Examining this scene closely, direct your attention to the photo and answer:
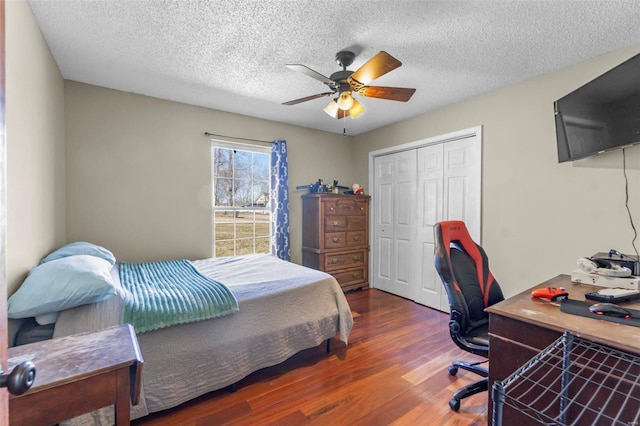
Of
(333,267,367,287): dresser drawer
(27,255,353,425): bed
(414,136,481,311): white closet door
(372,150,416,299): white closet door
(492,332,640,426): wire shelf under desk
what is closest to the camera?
(492,332,640,426): wire shelf under desk

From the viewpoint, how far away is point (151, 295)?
1896 mm

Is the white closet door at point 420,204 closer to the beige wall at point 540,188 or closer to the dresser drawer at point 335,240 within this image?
the beige wall at point 540,188

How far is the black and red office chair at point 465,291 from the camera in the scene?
1.82 metres

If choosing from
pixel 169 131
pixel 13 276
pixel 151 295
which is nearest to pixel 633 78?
pixel 151 295

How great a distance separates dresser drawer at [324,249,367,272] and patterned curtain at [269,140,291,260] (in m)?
0.58

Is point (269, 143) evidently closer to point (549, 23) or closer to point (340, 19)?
point (340, 19)

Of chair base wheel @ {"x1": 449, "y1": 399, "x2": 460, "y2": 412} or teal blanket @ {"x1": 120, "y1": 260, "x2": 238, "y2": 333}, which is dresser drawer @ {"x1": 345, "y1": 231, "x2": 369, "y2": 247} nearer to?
teal blanket @ {"x1": 120, "y1": 260, "x2": 238, "y2": 333}

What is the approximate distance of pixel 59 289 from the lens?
148cm

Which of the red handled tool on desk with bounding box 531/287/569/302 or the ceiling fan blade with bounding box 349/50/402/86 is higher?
the ceiling fan blade with bounding box 349/50/402/86

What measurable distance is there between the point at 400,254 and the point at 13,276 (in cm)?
382

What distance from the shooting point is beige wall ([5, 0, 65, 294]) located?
58.1 inches

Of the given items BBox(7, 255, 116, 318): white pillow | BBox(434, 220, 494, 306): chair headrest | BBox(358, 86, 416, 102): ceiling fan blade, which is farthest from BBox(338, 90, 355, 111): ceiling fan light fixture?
BBox(7, 255, 116, 318): white pillow

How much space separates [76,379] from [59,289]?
81cm

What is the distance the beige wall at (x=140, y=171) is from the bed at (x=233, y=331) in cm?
86
